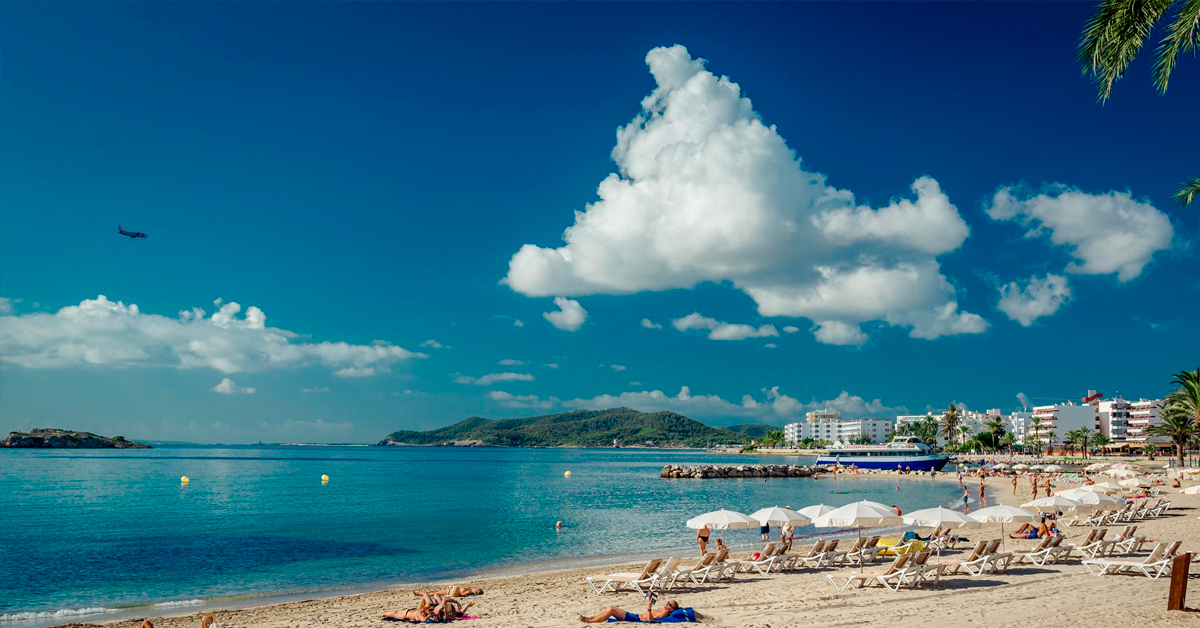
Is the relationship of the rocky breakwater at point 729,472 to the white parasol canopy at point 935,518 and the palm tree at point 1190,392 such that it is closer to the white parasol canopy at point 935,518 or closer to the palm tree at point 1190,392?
the palm tree at point 1190,392

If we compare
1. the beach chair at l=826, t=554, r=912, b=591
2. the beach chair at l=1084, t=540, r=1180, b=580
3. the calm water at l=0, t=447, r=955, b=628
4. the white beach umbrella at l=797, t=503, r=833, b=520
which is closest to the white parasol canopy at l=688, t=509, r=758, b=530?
the white beach umbrella at l=797, t=503, r=833, b=520

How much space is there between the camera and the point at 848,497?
5503 cm

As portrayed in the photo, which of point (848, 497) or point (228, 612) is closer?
point (228, 612)

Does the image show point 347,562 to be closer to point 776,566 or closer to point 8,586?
point 8,586

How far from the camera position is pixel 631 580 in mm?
16078

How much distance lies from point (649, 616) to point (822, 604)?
3439 mm

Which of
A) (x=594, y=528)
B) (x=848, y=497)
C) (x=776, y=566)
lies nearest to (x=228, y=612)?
(x=776, y=566)

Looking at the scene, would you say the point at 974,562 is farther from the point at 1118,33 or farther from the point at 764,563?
the point at 1118,33

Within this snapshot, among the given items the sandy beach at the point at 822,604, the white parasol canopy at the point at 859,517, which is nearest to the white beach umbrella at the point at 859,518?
the white parasol canopy at the point at 859,517

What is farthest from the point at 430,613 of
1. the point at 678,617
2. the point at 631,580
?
the point at 678,617

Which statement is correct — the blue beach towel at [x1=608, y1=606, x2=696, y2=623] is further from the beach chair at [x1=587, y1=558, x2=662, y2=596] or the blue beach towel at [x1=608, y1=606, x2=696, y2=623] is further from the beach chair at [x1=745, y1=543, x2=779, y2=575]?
the beach chair at [x1=745, y1=543, x2=779, y2=575]

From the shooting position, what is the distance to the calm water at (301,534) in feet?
69.3

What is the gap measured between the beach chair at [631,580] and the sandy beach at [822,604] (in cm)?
28

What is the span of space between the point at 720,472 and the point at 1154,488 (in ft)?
145
